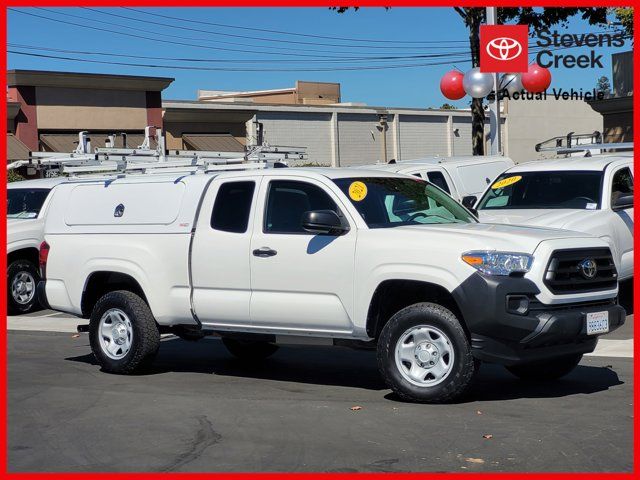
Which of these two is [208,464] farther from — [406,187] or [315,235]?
[406,187]

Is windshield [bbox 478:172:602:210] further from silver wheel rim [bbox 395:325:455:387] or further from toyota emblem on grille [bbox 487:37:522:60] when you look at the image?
toyota emblem on grille [bbox 487:37:522:60]

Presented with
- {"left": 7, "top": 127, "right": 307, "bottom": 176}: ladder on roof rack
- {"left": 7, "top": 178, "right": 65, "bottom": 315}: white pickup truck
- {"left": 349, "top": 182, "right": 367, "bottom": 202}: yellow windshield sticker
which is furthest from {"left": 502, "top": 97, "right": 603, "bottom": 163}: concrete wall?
{"left": 349, "top": 182, "right": 367, "bottom": 202}: yellow windshield sticker

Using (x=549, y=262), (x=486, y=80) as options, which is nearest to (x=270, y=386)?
(x=549, y=262)

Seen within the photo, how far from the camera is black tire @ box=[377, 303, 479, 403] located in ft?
26.0

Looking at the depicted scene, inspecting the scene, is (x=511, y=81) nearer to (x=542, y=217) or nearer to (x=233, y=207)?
(x=542, y=217)

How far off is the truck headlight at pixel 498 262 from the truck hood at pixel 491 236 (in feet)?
0.16

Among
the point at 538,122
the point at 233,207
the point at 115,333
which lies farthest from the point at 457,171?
the point at 538,122

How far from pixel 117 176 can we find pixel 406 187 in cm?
312

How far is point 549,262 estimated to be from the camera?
26.0ft

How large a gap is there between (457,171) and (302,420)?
9812 millimetres

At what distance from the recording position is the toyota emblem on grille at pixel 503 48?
70.3 feet

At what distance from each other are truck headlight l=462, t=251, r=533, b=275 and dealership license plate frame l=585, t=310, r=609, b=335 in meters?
0.69

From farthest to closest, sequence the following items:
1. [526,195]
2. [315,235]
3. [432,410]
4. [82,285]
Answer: [526,195] → [82,285] → [315,235] → [432,410]

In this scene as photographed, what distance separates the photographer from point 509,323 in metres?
7.73
